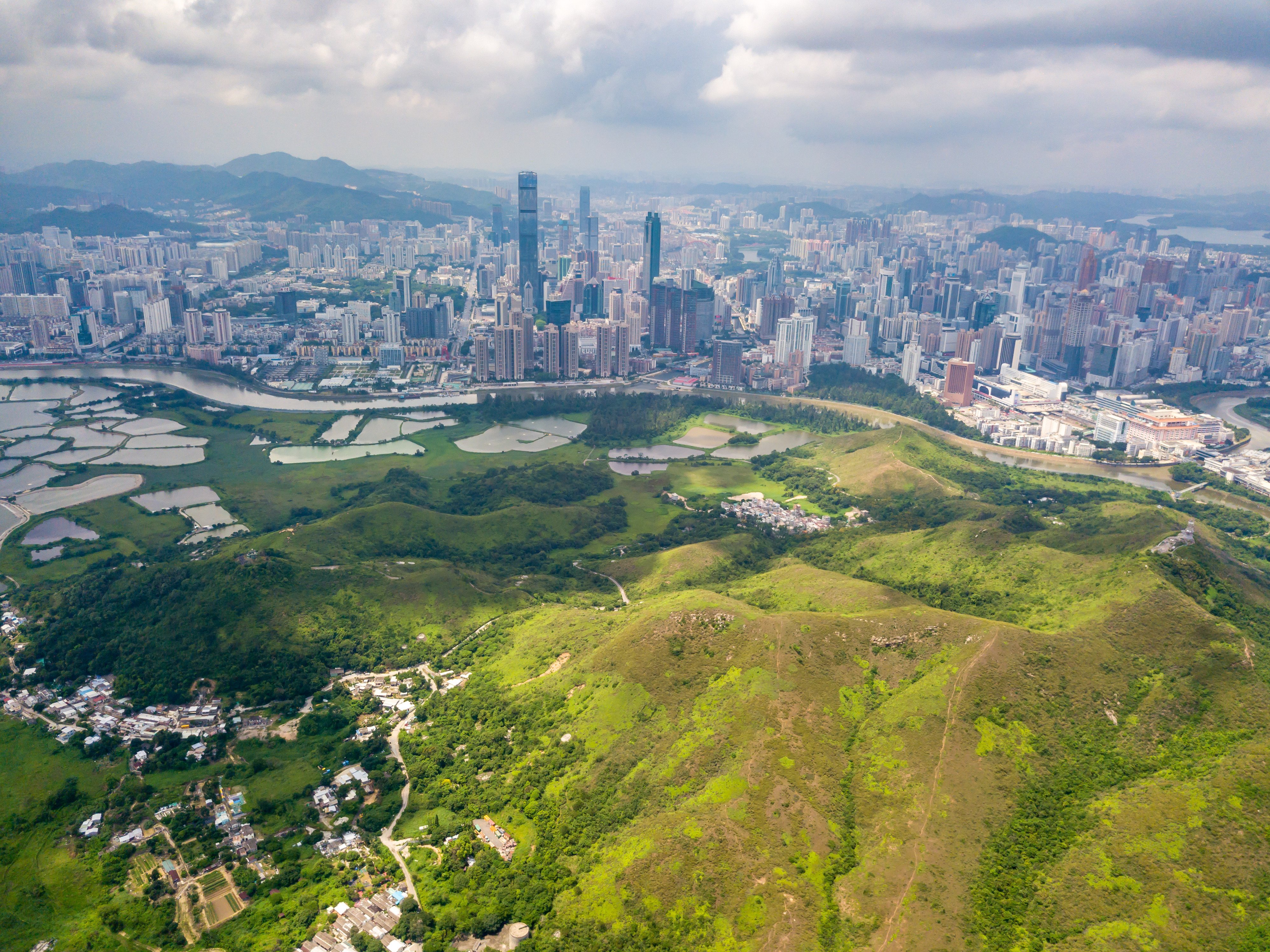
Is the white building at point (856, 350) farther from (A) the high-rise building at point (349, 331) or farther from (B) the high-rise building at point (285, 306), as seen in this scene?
(B) the high-rise building at point (285, 306)

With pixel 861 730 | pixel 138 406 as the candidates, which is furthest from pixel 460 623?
pixel 138 406

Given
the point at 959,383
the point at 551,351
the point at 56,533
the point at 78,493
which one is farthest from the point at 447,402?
the point at 959,383

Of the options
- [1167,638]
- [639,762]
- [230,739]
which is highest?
[1167,638]

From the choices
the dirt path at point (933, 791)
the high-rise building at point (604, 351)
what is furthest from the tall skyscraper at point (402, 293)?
the dirt path at point (933, 791)

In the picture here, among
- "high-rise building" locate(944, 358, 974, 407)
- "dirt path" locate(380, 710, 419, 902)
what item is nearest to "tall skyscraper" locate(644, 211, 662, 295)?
"high-rise building" locate(944, 358, 974, 407)

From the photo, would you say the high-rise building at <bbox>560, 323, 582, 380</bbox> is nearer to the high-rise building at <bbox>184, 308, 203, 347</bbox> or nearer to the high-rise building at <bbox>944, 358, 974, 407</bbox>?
the high-rise building at <bbox>944, 358, 974, 407</bbox>

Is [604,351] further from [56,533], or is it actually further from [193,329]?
[56,533]

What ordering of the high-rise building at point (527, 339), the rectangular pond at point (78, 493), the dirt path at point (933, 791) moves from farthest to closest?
the high-rise building at point (527, 339)
the rectangular pond at point (78, 493)
the dirt path at point (933, 791)

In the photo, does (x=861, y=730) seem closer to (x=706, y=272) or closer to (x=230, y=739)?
(x=230, y=739)
